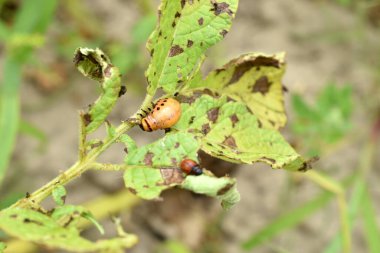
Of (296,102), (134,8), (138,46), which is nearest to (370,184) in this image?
(296,102)

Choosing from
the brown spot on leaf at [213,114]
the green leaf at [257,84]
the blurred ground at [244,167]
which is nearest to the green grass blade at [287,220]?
the blurred ground at [244,167]

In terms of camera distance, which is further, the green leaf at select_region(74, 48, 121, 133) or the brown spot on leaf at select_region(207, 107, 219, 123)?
the brown spot on leaf at select_region(207, 107, 219, 123)

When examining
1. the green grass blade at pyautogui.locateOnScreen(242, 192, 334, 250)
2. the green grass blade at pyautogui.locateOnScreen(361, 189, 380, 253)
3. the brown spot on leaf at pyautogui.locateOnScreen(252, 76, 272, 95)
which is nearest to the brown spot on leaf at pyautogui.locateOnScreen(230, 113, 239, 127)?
the brown spot on leaf at pyautogui.locateOnScreen(252, 76, 272, 95)

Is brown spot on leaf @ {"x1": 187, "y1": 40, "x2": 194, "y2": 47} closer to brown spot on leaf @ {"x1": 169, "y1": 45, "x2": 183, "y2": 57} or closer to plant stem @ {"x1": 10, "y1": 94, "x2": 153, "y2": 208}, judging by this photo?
brown spot on leaf @ {"x1": 169, "y1": 45, "x2": 183, "y2": 57}

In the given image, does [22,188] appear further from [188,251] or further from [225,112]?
[225,112]

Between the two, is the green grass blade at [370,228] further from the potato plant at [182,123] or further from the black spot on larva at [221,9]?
the black spot on larva at [221,9]

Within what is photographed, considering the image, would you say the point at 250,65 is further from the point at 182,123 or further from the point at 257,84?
the point at 182,123
